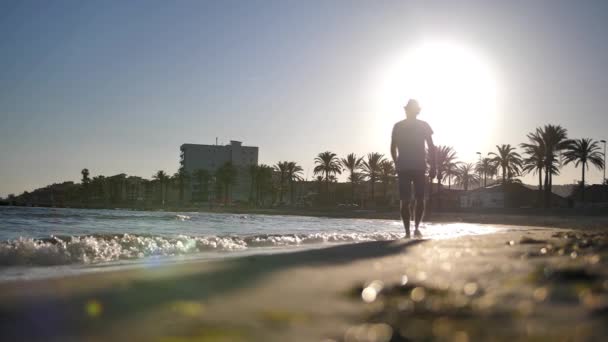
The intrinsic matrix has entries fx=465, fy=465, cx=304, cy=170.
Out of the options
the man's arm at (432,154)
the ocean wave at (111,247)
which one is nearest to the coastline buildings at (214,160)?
the ocean wave at (111,247)

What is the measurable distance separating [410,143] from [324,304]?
584 centimetres

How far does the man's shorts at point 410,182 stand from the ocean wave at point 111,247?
93.2 inches

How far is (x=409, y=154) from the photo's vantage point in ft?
24.2

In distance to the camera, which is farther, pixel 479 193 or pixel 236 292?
pixel 479 193

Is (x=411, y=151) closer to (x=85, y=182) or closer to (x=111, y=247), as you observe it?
(x=111, y=247)

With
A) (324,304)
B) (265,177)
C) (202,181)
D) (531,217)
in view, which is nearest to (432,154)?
(324,304)

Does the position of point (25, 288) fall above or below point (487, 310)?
below

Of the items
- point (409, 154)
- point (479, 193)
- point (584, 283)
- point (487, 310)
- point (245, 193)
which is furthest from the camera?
point (245, 193)

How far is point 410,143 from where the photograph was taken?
24.2ft

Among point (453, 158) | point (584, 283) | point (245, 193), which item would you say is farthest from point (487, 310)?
point (245, 193)

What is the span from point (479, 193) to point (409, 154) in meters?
62.9

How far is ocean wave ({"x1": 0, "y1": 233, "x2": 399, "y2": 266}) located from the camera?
19.2 feet

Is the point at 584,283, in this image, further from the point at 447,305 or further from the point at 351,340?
the point at 351,340

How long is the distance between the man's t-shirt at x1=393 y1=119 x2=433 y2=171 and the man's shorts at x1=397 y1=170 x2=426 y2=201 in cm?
7
